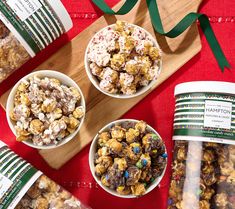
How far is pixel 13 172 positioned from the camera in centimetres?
99

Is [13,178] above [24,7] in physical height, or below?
below

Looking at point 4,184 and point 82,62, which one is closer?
point 4,184

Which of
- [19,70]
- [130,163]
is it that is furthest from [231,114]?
[19,70]

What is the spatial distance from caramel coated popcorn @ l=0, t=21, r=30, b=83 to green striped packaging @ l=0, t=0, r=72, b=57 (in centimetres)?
1

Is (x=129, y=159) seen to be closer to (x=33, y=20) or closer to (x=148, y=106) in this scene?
(x=148, y=106)

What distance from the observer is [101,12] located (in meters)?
1.15

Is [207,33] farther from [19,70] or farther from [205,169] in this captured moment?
[19,70]

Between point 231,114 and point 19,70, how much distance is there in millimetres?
502

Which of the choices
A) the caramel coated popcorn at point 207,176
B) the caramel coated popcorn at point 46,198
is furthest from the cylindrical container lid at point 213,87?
the caramel coated popcorn at point 46,198

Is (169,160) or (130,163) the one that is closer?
(130,163)

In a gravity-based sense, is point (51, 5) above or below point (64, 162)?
above

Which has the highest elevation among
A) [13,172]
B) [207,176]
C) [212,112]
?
[13,172]

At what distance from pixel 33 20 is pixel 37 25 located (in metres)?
0.01

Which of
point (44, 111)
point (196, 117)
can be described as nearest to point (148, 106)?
point (196, 117)
